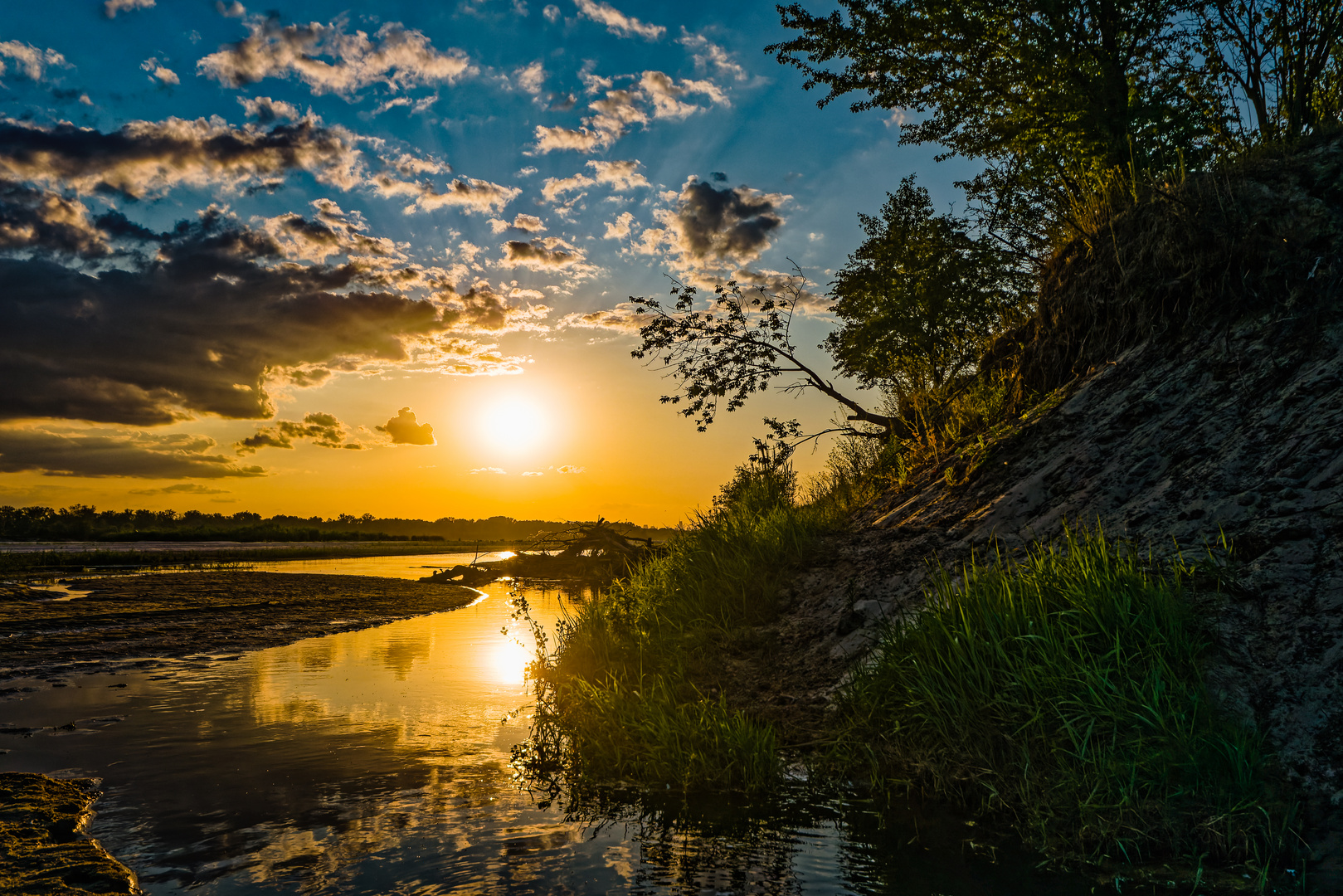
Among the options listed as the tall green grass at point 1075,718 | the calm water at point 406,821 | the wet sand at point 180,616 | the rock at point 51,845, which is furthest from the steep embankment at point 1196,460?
the wet sand at point 180,616

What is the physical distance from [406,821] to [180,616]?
1397 cm

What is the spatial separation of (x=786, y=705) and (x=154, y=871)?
178 inches

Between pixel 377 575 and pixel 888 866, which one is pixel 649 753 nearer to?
pixel 888 866

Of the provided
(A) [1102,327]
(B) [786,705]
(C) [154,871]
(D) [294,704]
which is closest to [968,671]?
(B) [786,705]

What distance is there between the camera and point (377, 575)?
28.2m

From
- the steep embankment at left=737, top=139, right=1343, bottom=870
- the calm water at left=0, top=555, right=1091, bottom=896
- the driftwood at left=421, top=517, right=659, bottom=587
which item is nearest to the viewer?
the calm water at left=0, top=555, right=1091, bottom=896

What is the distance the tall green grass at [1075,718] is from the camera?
361 centimetres

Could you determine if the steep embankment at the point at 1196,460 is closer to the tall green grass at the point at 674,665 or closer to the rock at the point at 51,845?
the tall green grass at the point at 674,665

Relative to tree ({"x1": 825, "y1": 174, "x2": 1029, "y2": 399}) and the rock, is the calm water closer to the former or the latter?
the rock

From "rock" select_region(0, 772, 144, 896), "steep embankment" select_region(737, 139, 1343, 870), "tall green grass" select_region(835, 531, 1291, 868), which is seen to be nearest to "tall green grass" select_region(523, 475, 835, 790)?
"steep embankment" select_region(737, 139, 1343, 870)

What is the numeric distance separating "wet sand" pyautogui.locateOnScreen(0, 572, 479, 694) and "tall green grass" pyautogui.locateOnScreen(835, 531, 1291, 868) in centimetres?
1084

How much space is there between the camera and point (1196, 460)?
6062 millimetres

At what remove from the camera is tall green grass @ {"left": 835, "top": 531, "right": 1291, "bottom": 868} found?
11.8 feet

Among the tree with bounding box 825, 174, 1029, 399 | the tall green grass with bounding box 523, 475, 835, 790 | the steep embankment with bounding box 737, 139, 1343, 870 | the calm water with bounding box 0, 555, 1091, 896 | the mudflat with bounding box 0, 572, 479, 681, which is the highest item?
the tree with bounding box 825, 174, 1029, 399
